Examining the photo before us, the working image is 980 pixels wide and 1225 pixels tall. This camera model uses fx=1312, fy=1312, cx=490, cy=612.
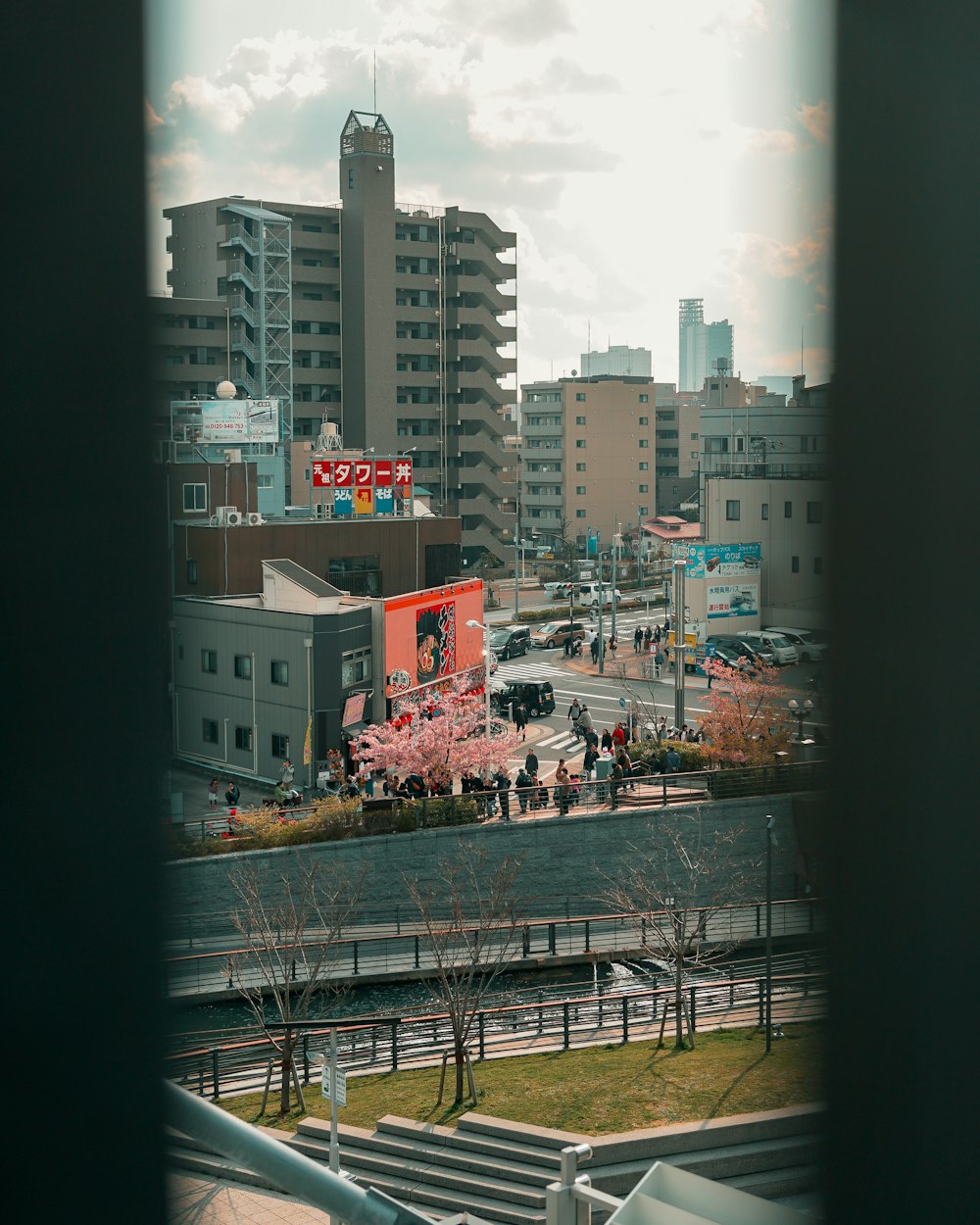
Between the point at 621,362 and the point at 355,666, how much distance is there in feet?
169

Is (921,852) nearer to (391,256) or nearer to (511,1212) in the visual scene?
(511,1212)

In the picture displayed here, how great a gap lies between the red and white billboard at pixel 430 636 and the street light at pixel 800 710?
51.6 ft

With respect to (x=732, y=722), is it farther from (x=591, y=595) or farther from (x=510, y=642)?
(x=591, y=595)

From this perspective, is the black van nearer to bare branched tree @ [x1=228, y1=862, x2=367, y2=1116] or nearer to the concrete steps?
bare branched tree @ [x1=228, y1=862, x2=367, y2=1116]

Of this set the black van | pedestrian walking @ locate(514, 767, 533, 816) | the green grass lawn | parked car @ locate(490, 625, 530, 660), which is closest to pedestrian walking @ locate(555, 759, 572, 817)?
pedestrian walking @ locate(514, 767, 533, 816)

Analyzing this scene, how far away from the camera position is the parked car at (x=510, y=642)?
83.1 feet

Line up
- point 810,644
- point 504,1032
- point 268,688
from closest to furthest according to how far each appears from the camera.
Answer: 1. point 810,644
2. point 504,1032
3. point 268,688

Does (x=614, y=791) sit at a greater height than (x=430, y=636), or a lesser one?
lesser

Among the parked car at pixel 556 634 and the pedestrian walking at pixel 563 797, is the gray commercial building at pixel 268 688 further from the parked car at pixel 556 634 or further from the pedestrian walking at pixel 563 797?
the parked car at pixel 556 634

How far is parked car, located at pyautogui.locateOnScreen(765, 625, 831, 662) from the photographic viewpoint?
1024 millimetres

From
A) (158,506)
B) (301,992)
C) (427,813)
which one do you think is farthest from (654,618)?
(158,506)

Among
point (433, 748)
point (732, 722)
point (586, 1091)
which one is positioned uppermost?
point (732, 722)

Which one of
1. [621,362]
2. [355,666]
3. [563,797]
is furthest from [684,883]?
[621,362]

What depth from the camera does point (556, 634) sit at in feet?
89.1
